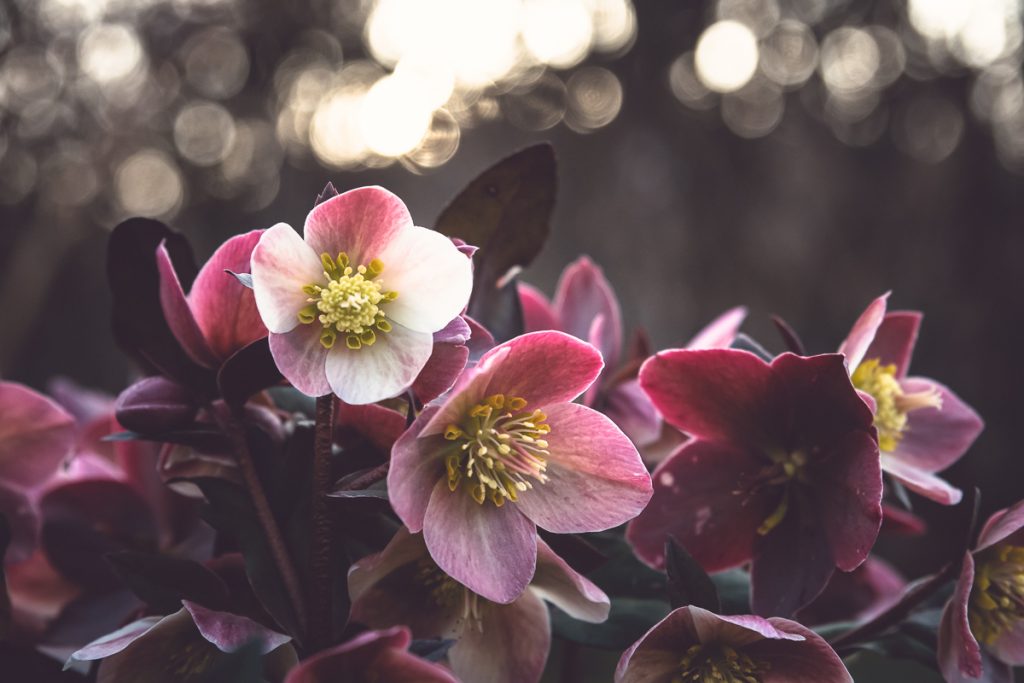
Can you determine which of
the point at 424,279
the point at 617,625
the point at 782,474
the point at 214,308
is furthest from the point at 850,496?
the point at 214,308

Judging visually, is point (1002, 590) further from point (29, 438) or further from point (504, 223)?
point (29, 438)

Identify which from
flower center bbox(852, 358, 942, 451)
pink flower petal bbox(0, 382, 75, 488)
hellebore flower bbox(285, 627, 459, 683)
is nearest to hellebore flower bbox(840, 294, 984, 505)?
flower center bbox(852, 358, 942, 451)

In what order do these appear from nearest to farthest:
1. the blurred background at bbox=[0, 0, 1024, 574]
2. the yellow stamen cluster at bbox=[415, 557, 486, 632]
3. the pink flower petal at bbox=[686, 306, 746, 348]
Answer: the yellow stamen cluster at bbox=[415, 557, 486, 632], the pink flower petal at bbox=[686, 306, 746, 348], the blurred background at bbox=[0, 0, 1024, 574]

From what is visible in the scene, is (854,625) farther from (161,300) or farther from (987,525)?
(161,300)

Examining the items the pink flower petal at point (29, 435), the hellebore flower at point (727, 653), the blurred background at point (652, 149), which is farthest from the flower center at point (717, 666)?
the blurred background at point (652, 149)

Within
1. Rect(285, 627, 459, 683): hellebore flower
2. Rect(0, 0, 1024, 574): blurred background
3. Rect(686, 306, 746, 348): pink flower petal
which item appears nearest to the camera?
Rect(285, 627, 459, 683): hellebore flower

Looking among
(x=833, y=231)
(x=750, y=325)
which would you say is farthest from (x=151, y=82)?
(x=833, y=231)

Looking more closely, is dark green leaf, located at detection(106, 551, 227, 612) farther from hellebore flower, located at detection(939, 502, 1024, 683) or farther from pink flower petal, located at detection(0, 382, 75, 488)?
hellebore flower, located at detection(939, 502, 1024, 683)
